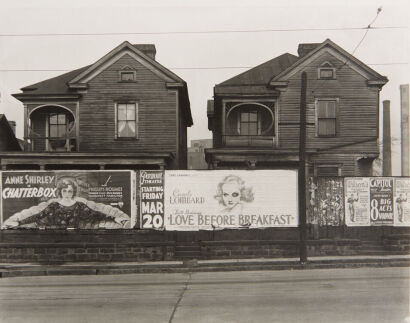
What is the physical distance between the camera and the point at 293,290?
10.3 metres

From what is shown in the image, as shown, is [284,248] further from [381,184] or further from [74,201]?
[74,201]

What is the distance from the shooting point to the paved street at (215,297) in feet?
26.4

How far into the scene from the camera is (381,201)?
16.9m

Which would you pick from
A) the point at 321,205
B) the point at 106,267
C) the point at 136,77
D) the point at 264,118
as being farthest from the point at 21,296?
the point at 264,118

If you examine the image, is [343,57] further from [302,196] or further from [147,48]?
[302,196]

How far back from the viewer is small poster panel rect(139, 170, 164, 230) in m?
16.3

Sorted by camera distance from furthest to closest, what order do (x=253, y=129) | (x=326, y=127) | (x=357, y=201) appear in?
1. (x=253, y=129)
2. (x=326, y=127)
3. (x=357, y=201)

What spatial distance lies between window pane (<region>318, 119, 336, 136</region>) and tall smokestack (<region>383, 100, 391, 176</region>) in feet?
14.9

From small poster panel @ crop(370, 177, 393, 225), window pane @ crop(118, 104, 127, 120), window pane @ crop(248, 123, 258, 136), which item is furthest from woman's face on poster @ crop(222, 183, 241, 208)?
window pane @ crop(248, 123, 258, 136)

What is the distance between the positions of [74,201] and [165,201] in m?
3.16

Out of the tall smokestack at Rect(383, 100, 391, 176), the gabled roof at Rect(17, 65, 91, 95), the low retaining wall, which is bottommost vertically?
the low retaining wall

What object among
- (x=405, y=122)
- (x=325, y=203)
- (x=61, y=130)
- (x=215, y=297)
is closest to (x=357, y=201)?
(x=325, y=203)

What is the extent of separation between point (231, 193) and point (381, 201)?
17.7 ft

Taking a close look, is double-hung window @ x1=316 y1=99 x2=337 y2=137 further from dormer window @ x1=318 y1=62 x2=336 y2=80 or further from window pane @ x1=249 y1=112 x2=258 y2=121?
window pane @ x1=249 y1=112 x2=258 y2=121
